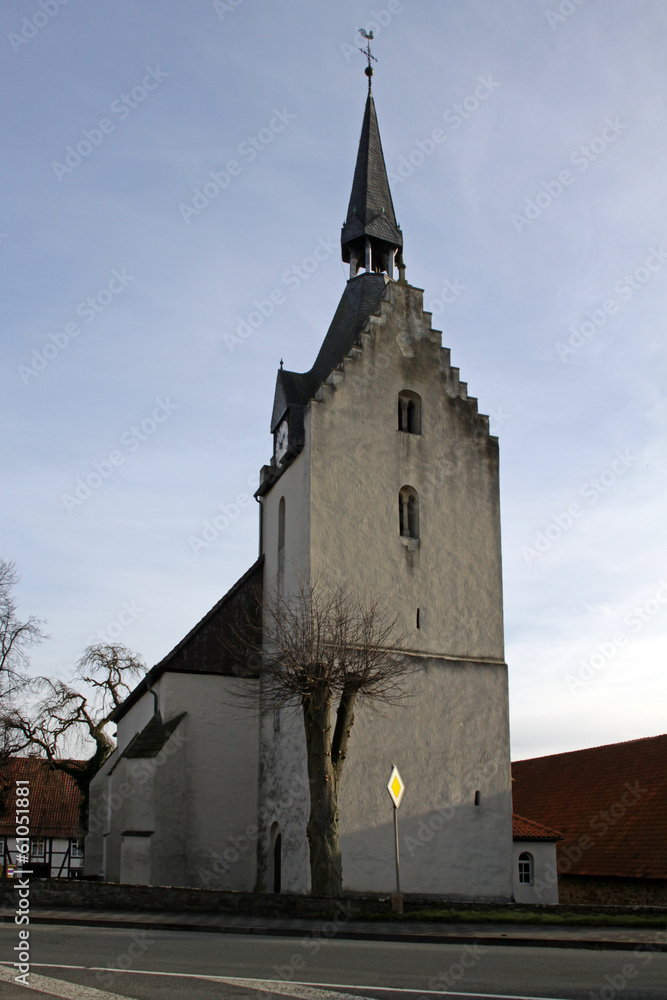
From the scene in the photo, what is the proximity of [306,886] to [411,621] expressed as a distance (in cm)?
663

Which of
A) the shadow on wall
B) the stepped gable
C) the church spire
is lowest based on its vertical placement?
the shadow on wall

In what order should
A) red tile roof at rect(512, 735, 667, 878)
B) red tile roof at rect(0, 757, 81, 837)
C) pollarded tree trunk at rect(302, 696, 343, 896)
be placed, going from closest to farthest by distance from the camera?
1. pollarded tree trunk at rect(302, 696, 343, 896)
2. red tile roof at rect(512, 735, 667, 878)
3. red tile roof at rect(0, 757, 81, 837)

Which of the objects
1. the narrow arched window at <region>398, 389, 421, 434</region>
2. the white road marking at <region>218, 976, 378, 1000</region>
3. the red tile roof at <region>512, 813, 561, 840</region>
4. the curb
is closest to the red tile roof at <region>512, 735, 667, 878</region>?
the red tile roof at <region>512, 813, 561, 840</region>

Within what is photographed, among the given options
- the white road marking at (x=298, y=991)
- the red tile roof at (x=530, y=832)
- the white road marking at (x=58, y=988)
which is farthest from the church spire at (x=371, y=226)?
the white road marking at (x=58, y=988)

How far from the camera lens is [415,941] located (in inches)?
505

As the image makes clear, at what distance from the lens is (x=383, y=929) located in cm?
1362

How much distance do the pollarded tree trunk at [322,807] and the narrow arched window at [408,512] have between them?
6.98 meters

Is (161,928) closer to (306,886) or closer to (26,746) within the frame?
(306,886)

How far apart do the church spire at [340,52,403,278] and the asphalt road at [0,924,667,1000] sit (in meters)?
21.7

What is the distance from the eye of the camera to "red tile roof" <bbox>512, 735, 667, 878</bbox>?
92.3ft

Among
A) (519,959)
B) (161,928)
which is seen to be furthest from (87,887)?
(519,959)

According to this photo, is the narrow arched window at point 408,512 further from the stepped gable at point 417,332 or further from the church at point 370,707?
the stepped gable at point 417,332

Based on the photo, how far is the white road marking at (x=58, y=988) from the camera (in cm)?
775

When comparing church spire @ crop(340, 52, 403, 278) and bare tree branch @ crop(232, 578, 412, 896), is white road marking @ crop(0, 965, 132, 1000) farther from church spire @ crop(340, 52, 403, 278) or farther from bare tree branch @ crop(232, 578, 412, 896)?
church spire @ crop(340, 52, 403, 278)
